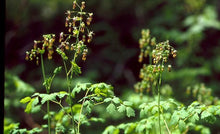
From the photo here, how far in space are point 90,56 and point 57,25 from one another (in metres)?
1.27

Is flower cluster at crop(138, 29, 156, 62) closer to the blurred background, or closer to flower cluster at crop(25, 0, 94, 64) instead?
flower cluster at crop(25, 0, 94, 64)

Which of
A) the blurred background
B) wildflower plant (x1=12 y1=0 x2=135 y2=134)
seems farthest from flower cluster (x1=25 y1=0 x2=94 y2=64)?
the blurred background

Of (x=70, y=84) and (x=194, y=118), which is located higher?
(x=70, y=84)

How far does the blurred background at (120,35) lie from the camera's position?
733 cm

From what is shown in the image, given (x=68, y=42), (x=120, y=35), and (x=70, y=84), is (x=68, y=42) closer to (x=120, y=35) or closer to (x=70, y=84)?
(x=70, y=84)

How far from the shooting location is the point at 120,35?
27.1 ft

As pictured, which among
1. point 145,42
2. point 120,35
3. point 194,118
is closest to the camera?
point 194,118

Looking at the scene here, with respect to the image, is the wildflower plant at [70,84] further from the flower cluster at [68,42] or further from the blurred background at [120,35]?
Answer: the blurred background at [120,35]

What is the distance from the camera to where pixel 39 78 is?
7816 mm

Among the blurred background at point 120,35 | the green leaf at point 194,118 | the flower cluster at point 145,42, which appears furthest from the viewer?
the blurred background at point 120,35

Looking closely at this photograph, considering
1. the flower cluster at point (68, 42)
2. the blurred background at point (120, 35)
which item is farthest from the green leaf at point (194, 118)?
the blurred background at point (120, 35)

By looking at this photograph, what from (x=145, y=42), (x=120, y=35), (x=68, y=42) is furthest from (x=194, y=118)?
(x=120, y=35)

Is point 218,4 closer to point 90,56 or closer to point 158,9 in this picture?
point 158,9

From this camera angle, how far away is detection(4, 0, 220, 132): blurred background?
733 centimetres
